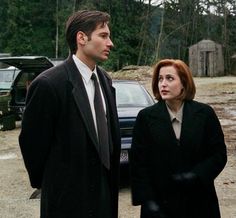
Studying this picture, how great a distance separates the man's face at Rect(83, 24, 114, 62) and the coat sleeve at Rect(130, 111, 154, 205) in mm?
635

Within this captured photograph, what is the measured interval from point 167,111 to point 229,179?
16.5ft

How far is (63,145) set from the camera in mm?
2924

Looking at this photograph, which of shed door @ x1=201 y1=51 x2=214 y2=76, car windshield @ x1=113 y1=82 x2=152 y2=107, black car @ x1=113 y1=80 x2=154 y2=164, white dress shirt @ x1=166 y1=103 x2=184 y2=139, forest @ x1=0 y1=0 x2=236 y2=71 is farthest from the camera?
forest @ x1=0 y1=0 x2=236 y2=71

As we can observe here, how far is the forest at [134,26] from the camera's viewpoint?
5450 centimetres

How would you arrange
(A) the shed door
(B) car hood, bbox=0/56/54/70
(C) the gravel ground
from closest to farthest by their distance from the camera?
(C) the gravel ground < (B) car hood, bbox=0/56/54/70 < (A) the shed door

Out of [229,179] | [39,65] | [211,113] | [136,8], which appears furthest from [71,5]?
[211,113]

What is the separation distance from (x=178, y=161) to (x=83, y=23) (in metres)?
1.09

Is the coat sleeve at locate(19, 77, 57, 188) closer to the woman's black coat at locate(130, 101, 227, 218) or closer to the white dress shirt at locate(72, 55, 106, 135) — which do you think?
the white dress shirt at locate(72, 55, 106, 135)

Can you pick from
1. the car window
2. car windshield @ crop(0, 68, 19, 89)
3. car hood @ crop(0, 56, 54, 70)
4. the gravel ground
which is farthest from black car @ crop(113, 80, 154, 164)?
car windshield @ crop(0, 68, 19, 89)

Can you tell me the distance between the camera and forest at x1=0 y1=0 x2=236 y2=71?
54.5m

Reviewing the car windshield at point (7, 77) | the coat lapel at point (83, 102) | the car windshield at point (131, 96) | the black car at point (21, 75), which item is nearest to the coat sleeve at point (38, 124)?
the coat lapel at point (83, 102)

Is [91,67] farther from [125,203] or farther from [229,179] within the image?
[229,179]

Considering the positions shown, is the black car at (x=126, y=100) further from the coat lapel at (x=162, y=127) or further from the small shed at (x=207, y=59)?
the small shed at (x=207, y=59)

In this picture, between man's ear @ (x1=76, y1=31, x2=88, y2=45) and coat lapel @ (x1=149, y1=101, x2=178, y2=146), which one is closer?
man's ear @ (x1=76, y1=31, x2=88, y2=45)
